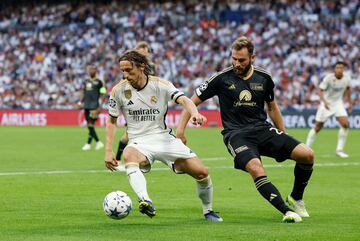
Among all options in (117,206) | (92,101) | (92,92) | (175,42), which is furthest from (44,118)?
(117,206)

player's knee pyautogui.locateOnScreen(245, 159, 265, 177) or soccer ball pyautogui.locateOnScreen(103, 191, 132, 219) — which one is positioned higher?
player's knee pyautogui.locateOnScreen(245, 159, 265, 177)

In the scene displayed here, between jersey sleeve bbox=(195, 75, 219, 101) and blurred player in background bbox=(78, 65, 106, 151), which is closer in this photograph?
jersey sleeve bbox=(195, 75, 219, 101)

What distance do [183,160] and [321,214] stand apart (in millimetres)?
2092

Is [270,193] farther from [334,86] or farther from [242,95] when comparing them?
[334,86]

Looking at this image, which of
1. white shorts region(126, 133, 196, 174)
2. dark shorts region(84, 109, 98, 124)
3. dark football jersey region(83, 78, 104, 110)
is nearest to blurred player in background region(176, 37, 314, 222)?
white shorts region(126, 133, 196, 174)

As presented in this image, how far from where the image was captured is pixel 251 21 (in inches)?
1826

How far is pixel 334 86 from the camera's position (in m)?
24.3

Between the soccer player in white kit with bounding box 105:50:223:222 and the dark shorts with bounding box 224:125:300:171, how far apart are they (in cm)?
48

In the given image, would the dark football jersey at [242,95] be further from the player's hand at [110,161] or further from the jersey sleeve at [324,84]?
the jersey sleeve at [324,84]

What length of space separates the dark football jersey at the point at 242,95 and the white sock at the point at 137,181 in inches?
55.7

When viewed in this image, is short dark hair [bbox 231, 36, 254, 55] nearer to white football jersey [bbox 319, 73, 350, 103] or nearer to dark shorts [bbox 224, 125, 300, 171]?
dark shorts [bbox 224, 125, 300, 171]

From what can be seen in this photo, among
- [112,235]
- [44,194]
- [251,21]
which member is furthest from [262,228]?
[251,21]

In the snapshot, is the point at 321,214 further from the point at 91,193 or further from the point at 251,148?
the point at 91,193

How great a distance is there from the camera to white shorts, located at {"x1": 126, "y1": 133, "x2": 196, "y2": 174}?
36.7ft
